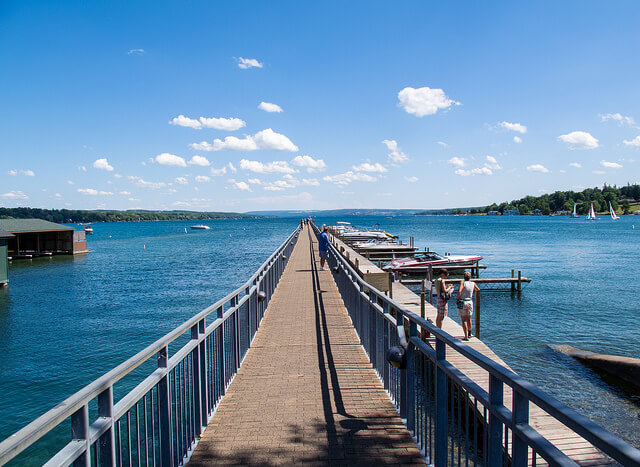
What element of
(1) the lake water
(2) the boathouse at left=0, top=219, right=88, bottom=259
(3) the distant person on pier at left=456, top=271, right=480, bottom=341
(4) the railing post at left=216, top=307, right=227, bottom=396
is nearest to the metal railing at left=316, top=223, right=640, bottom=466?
(4) the railing post at left=216, top=307, right=227, bottom=396

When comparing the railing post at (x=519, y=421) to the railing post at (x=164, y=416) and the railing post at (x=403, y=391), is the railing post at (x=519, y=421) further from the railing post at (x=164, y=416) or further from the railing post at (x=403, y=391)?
the railing post at (x=164, y=416)

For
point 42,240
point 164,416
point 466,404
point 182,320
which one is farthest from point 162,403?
point 42,240

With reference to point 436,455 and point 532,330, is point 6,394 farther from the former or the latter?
point 532,330

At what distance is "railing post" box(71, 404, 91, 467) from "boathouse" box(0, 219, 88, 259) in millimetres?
60227

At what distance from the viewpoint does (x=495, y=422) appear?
285 cm

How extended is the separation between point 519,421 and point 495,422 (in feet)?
1.10

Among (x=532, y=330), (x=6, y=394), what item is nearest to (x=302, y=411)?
(x=6, y=394)

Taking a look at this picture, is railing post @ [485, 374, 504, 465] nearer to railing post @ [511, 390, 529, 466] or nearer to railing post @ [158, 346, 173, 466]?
railing post @ [511, 390, 529, 466]

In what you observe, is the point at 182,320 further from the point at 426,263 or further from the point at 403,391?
the point at 426,263

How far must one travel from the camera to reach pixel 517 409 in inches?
100

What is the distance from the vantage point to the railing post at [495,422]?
2.79m

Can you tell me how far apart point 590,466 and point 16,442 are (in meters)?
7.37

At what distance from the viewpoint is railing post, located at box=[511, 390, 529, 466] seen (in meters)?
2.51

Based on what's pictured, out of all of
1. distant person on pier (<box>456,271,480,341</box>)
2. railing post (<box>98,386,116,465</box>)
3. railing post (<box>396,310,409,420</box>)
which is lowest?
distant person on pier (<box>456,271,480,341</box>)
